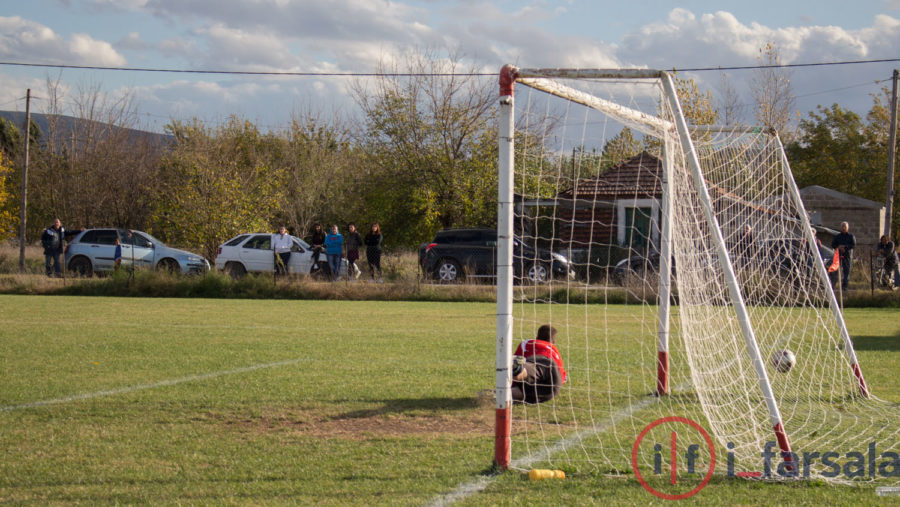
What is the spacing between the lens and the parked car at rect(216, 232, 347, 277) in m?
24.0

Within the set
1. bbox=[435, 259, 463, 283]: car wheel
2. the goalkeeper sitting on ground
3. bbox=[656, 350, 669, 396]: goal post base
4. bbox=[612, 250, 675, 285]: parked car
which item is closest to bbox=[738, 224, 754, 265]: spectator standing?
bbox=[656, 350, 669, 396]: goal post base

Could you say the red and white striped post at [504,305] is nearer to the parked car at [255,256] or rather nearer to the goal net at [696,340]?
the goal net at [696,340]

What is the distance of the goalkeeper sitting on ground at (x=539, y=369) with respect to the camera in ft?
20.3

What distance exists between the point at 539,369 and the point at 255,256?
19.2 metres

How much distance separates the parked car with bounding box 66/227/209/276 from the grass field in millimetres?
12266

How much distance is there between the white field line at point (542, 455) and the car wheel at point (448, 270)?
16539mm

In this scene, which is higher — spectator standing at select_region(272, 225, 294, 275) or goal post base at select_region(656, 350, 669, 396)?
spectator standing at select_region(272, 225, 294, 275)

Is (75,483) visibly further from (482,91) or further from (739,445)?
(482,91)

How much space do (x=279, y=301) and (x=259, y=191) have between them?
14914mm

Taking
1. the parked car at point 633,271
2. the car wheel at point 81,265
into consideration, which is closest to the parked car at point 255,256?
the car wheel at point 81,265

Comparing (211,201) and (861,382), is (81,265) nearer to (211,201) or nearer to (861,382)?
(211,201)

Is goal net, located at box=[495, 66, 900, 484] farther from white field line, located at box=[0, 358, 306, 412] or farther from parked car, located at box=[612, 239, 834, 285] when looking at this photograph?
white field line, located at box=[0, 358, 306, 412]

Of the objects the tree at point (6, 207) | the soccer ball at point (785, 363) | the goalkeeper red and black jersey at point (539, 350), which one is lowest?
the soccer ball at point (785, 363)

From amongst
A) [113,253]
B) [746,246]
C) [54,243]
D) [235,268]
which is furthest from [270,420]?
[113,253]
